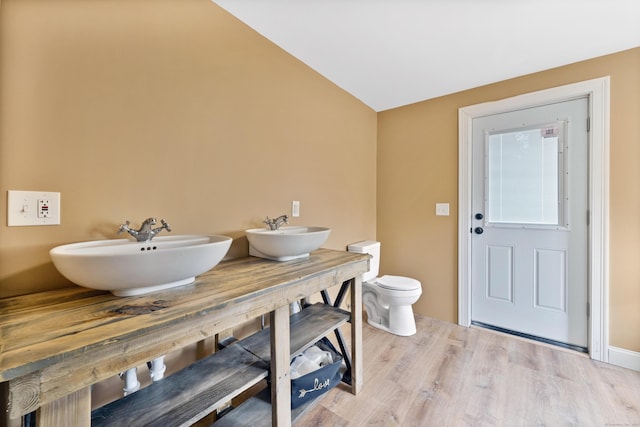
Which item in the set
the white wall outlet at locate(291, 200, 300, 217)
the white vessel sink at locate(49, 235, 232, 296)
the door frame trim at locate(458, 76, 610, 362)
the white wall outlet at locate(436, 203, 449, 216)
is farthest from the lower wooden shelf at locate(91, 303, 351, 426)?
the door frame trim at locate(458, 76, 610, 362)

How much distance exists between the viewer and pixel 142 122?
1.12 m

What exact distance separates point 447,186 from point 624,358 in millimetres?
1638

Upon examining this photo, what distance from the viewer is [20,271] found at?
0.85 metres

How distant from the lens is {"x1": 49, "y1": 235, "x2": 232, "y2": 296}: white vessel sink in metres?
0.68

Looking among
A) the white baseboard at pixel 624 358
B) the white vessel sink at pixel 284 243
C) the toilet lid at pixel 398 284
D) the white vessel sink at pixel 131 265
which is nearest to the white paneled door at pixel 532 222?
the white baseboard at pixel 624 358

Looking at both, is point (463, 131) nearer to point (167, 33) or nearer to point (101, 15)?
point (167, 33)

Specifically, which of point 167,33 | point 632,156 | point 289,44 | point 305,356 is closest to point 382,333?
point 305,356

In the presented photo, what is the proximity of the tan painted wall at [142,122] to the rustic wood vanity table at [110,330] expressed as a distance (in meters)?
0.32

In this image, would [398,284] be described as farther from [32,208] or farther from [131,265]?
[32,208]

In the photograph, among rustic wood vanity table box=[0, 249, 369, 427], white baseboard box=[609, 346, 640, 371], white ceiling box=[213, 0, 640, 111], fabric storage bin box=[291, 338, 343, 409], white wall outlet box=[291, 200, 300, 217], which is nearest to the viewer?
rustic wood vanity table box=[0, 249, 369, 427]

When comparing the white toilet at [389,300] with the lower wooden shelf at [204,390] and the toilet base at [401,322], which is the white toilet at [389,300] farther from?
the lower wooden shelf at [204,390]

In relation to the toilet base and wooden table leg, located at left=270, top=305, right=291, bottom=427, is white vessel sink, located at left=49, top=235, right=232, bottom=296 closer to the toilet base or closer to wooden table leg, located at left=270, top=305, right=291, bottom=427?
wooden table leg, located at left=270, top=305, right=291, bottom=427

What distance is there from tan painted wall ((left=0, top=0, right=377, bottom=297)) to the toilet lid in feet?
2.99

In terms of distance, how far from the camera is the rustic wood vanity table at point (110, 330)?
52 cm
